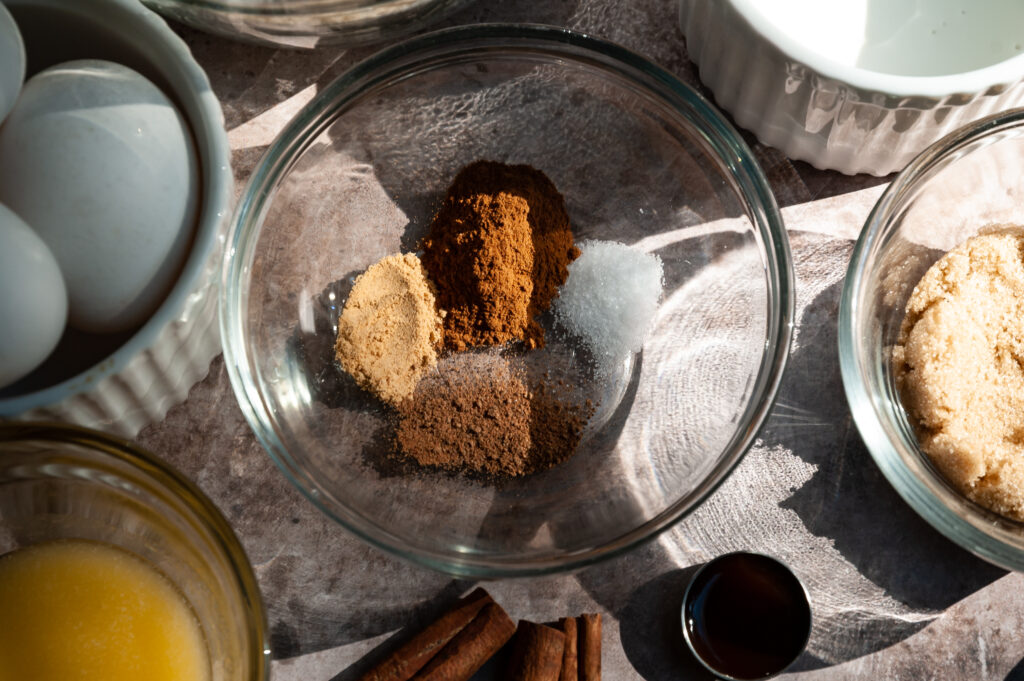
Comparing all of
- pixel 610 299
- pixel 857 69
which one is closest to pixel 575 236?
pixel 610 299

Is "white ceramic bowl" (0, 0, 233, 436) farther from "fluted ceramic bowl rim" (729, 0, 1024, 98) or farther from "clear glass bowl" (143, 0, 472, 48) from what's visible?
"fluted ceramic bowl rim" (729, 0, 1024, 98)

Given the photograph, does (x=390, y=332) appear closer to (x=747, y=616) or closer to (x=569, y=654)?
(x=569, y=654)

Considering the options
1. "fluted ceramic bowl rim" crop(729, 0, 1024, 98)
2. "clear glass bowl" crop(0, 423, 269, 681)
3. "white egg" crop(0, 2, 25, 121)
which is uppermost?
"fluted ceramic bowl rim" crop(729, 0, 1024, 98)

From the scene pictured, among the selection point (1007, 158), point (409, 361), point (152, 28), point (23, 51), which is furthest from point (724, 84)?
point (23, 51)

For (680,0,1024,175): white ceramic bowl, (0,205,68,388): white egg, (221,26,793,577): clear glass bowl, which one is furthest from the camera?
(221,26,793,577): clear glass bowl

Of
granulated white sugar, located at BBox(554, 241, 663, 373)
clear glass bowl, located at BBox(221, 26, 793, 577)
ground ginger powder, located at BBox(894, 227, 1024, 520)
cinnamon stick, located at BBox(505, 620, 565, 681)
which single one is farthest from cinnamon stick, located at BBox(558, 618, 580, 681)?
ground ginger powder, located at BBox(894, 227, 1024, 520)

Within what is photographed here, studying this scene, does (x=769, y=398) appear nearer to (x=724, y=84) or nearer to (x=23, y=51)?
(x=724, y=84)
